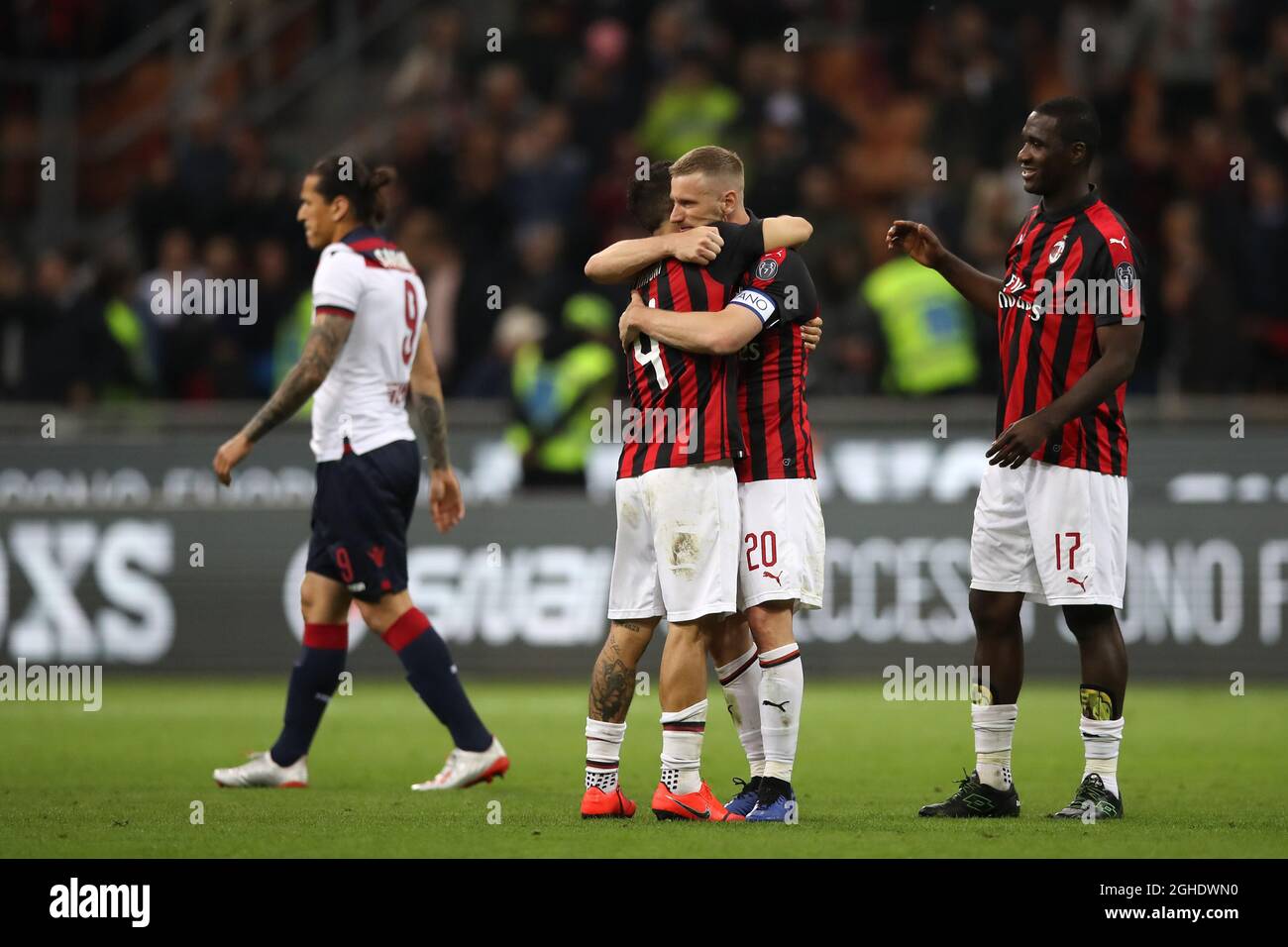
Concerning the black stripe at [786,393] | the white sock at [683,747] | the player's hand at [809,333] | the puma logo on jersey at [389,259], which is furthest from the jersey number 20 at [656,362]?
the puma logo on jersey at [389,259]

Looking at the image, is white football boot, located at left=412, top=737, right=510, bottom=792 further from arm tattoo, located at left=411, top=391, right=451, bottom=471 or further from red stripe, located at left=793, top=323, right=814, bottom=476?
red stripe, located at left=793, top=323, right=814, bottom=476

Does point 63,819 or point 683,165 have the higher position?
point 683,165

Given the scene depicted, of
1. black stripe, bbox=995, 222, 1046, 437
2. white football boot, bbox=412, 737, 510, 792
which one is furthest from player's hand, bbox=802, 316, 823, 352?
white football boot, bbox=412, 737, 510, 792

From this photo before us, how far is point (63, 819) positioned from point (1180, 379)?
9.46 meters

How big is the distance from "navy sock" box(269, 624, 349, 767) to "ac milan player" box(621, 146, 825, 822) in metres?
1.91

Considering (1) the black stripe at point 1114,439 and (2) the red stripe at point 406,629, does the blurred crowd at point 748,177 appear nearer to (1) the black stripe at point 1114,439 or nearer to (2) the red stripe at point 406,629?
(2) the red stripe at point 406,629

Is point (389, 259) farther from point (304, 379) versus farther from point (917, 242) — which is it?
point (917, 242)

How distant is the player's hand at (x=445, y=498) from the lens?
26.4 ft

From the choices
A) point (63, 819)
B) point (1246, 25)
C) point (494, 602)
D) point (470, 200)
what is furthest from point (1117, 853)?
point (1246, 25)

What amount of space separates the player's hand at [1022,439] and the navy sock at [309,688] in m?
2.87

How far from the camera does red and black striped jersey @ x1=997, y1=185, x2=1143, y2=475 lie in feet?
21.9

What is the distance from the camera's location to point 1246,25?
16.3m

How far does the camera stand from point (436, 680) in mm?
7648
